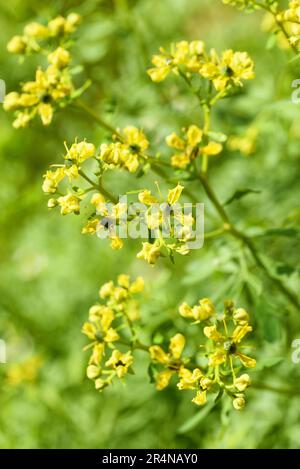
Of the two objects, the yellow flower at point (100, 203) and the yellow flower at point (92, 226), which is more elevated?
the yellow flower at point (100, 203)

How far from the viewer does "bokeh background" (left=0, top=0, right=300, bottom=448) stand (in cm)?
240

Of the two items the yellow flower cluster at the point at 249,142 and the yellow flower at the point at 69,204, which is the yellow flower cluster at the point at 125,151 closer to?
the yellow flower at the point at 69,204

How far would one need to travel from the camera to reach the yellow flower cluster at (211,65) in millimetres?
1850

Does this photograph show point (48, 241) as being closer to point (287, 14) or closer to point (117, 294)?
point (117, 294)

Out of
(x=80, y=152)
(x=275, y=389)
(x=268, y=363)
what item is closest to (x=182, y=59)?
(x=80, y=152)

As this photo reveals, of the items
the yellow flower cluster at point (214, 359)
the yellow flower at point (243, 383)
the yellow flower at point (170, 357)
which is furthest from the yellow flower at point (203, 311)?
the yellow flower at point (243, 383)

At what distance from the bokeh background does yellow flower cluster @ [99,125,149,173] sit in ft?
0.91

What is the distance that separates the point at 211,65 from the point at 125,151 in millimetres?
376

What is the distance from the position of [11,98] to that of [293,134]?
144 cm

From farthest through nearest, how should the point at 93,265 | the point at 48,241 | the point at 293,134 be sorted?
1. the point at 48,241
2. the point at 93,265
3. the point at 293,134

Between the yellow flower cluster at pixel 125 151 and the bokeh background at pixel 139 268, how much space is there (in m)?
0.28

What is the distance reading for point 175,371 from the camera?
1773 millimetres

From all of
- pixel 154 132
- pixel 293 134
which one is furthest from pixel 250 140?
pixel 154 132

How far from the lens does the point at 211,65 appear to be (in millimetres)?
1847
